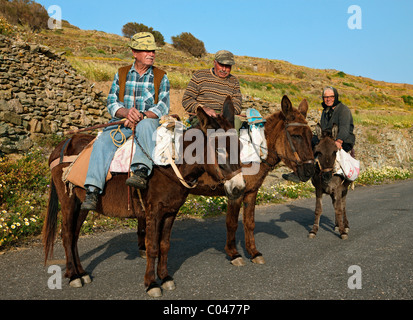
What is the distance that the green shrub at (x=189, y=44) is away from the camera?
63.1m

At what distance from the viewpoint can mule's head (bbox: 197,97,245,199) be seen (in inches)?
137

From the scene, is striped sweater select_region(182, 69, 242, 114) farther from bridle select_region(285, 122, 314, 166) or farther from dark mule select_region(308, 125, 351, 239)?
dark mule select_region(308, 125, 351, 239)

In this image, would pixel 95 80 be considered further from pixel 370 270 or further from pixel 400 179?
pixel 400 179

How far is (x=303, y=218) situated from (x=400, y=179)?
14.1 meters

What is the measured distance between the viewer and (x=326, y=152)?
625cm

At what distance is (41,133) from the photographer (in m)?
11.4

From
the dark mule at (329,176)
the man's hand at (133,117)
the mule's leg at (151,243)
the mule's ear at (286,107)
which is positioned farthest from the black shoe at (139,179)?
the dark mule at (329,176)

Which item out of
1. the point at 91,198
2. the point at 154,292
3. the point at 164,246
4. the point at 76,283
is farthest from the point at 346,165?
the point at 76,283

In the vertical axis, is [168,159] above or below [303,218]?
above

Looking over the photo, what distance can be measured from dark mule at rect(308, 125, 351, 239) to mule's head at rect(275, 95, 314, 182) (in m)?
1.31

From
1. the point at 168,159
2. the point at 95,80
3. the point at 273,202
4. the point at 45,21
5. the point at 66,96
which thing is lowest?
the point at 273,202

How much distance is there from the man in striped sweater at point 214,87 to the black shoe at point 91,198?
2.23 metres

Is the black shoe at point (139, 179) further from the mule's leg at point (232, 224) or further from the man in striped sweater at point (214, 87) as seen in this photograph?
the man in striped sweater at point (214, 87)
